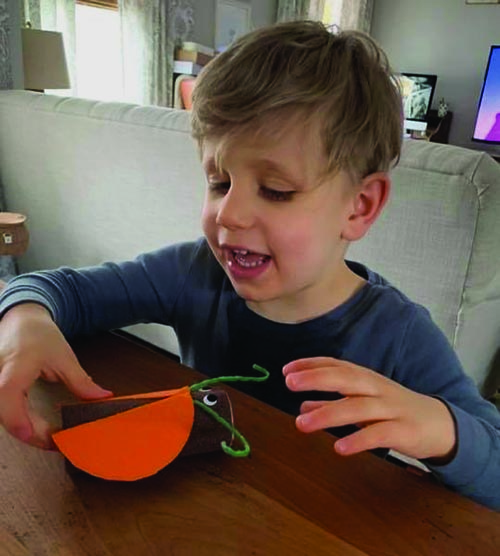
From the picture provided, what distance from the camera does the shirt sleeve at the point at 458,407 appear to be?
0.49m

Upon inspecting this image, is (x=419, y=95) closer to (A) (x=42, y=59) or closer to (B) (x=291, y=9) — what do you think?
(B) (x=291, y=9)

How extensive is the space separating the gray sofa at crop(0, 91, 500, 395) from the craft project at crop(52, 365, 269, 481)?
0.82 meters

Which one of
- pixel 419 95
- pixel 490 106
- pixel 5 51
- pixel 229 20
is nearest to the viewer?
pixel 5 51

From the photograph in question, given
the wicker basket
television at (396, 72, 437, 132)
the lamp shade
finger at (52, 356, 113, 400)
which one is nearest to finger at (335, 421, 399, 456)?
finger at (52, 356, 113, 400)

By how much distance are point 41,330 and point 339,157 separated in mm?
368

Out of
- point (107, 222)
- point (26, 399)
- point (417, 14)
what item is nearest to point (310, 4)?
point (417, 14)

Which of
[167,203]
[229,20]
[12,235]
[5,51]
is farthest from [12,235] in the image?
[229,20]

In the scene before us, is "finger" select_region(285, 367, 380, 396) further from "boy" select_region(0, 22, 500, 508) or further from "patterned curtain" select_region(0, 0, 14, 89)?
"patterned curtain" select_region(0, 0, 14, 89)

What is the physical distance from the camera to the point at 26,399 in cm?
48

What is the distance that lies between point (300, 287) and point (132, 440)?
13.1 inches

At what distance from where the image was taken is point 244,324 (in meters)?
0.79

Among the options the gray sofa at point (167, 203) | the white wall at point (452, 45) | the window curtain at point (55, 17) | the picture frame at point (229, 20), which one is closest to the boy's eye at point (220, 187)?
the gray sofa at point (167, 203)

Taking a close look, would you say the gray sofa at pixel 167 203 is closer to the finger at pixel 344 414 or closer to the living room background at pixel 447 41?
the finger at pixel 344 414

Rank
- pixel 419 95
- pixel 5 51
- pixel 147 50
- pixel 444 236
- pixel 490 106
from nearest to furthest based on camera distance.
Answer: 1. pixel 444 236
2. pixel 5 51
3. pixel 147 50
4. pixel 490 106
5. pixel 419 95
